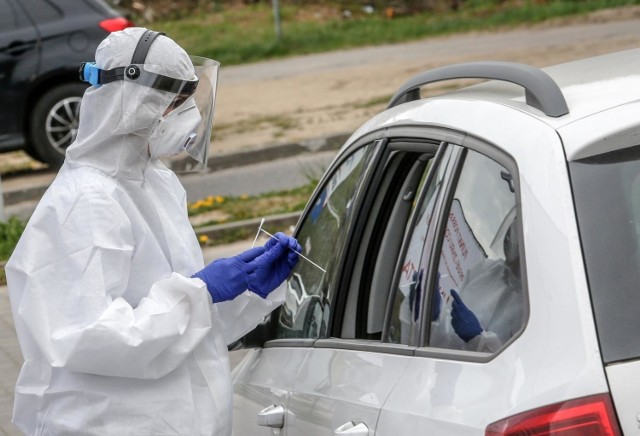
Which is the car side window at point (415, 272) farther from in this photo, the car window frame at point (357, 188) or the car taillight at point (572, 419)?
the car taillight at point (572, 419)

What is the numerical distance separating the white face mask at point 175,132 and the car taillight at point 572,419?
4.61ft

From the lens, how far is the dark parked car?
39.0ft

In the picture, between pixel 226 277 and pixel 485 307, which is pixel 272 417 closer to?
pixel 226 277

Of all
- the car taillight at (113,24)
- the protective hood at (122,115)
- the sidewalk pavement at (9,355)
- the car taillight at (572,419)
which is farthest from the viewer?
the car taillight at (113,24)

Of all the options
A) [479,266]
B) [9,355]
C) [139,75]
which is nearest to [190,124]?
[139,75]

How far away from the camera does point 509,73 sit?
9.68 feet

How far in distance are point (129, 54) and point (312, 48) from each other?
1844cm

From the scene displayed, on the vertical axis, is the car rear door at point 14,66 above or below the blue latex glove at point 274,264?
below

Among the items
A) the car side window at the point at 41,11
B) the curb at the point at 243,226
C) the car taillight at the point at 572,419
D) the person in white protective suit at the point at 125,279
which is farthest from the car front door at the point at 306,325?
the car side window at the point at 41,11

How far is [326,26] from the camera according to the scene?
78.9 feet

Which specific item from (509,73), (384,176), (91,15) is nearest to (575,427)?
(509,73)

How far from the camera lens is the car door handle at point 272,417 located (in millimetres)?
3428

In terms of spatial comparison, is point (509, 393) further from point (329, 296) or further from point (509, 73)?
point (329, 296)

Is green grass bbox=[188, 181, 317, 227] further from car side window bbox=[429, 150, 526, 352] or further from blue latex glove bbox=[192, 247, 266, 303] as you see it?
car side window bbox=[429, 150, 526, 352]
